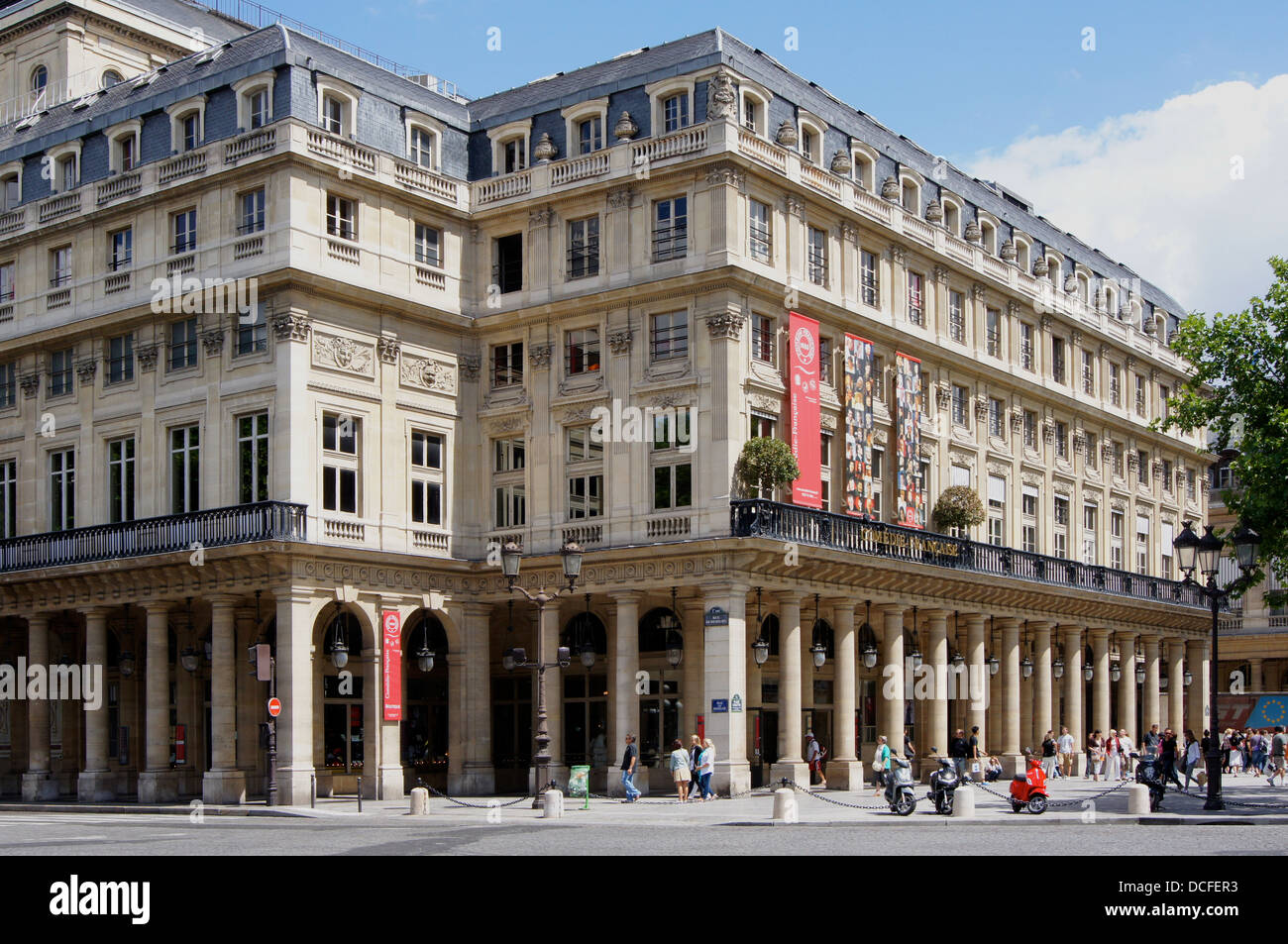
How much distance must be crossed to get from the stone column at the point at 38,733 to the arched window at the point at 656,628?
16.8m

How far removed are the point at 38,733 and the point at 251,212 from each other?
633 inches

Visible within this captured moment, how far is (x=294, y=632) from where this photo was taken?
42406mm

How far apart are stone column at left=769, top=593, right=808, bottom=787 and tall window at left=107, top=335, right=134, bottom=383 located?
1906 cm

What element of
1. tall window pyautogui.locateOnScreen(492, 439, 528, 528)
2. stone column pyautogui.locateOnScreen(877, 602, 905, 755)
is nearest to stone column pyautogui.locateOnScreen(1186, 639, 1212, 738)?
stone column pyautogui.locateOnScreen(877, 602, 905, 755)

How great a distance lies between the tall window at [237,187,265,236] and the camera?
44781 millimetres

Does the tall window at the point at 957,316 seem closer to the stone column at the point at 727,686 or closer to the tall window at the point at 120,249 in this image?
the stone column at the point at 727,686

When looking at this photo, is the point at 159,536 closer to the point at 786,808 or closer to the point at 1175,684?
the point at 786,808

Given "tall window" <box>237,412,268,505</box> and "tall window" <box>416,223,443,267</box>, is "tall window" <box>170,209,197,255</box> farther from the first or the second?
"tall window" <box>416,223,443,267</box>

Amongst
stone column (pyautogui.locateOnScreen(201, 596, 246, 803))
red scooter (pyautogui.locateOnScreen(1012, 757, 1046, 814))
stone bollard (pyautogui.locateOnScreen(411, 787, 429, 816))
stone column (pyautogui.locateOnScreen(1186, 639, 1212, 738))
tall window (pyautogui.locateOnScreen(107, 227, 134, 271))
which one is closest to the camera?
red scooter (pyautogui.locateOnScreen(1012, 757, 1046, 814))

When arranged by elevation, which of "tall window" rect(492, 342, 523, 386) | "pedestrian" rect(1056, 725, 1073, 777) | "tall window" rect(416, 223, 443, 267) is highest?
"tall window" rect(416, 223, 443, 267)

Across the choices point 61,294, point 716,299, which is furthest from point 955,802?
point 61,294

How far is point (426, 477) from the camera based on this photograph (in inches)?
1866

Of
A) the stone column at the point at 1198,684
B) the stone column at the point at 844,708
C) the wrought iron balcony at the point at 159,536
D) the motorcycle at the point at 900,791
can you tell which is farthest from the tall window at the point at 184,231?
the stone column at the point at 1198,684

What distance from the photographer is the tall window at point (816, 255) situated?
4844 cm
